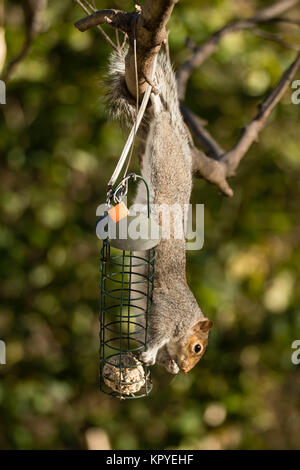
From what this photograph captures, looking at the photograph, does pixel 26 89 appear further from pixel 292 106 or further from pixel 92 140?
pixel 292 106

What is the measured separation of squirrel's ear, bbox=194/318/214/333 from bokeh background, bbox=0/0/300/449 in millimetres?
877

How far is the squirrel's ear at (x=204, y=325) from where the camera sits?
5.46ft

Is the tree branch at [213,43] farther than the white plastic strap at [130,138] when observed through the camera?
Yes

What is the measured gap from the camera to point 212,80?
2.71m

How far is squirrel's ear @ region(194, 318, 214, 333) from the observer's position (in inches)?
65.6

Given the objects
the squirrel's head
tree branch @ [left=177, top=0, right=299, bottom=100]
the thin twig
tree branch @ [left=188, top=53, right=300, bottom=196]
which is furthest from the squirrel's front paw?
tree branch @ [left=177, top=0, right=299, bottom=100]

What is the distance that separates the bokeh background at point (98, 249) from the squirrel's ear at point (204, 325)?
2.88ft

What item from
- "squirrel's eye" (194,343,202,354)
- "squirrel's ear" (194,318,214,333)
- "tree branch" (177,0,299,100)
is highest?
"tree branch" (177,0,299,100)

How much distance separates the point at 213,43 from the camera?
235 cm

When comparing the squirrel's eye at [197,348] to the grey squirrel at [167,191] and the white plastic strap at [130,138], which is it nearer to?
the grey squirrel at [167,191]

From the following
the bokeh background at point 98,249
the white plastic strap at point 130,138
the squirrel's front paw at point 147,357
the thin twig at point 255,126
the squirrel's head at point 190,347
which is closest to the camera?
the white plastic strap at point 130,138

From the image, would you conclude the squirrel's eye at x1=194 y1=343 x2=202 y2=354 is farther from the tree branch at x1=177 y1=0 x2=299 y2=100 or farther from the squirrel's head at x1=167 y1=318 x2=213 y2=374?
the tree branch at x1=177 y1=0 x2=299 y2=100

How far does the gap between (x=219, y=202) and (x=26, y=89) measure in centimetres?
107

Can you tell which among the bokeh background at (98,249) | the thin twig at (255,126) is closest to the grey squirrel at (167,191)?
the thin twig at (255,126)
